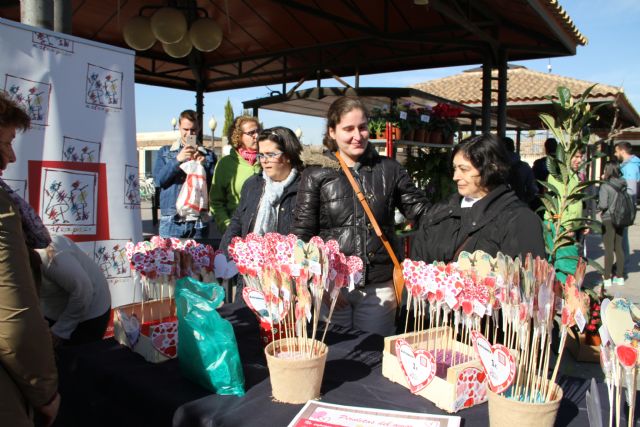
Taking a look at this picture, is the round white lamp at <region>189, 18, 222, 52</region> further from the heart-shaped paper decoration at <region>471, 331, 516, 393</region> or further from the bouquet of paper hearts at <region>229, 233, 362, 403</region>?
the heart-shaped paper decoration at <region>471, 331, 516, 393</region>

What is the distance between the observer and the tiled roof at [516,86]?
1001cm

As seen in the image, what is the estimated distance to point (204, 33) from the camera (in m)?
4.06

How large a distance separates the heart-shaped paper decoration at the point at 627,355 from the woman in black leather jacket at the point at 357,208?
1203mm

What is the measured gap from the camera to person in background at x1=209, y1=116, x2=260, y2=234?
3184mm

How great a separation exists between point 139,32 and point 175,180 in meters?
1.33

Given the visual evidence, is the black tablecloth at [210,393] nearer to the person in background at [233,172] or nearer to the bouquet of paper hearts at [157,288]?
the bouquet of paper hearts at [157,288]

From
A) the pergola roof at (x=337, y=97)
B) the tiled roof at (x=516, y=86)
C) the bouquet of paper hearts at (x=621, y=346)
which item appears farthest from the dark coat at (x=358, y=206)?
the tiled roof at (x=516, y=86)

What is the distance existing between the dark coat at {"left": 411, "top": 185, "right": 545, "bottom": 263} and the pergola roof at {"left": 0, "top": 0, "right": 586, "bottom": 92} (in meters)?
3.00

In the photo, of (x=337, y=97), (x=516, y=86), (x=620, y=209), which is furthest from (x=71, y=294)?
(x=516, y=86)

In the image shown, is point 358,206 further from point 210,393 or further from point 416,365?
point 210,393

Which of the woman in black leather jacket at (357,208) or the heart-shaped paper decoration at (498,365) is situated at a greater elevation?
the woman in black leather jacket at (357,208)

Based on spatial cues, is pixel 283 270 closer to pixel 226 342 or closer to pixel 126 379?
pixel 226 342

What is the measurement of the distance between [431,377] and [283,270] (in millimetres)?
482

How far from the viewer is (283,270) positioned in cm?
139
